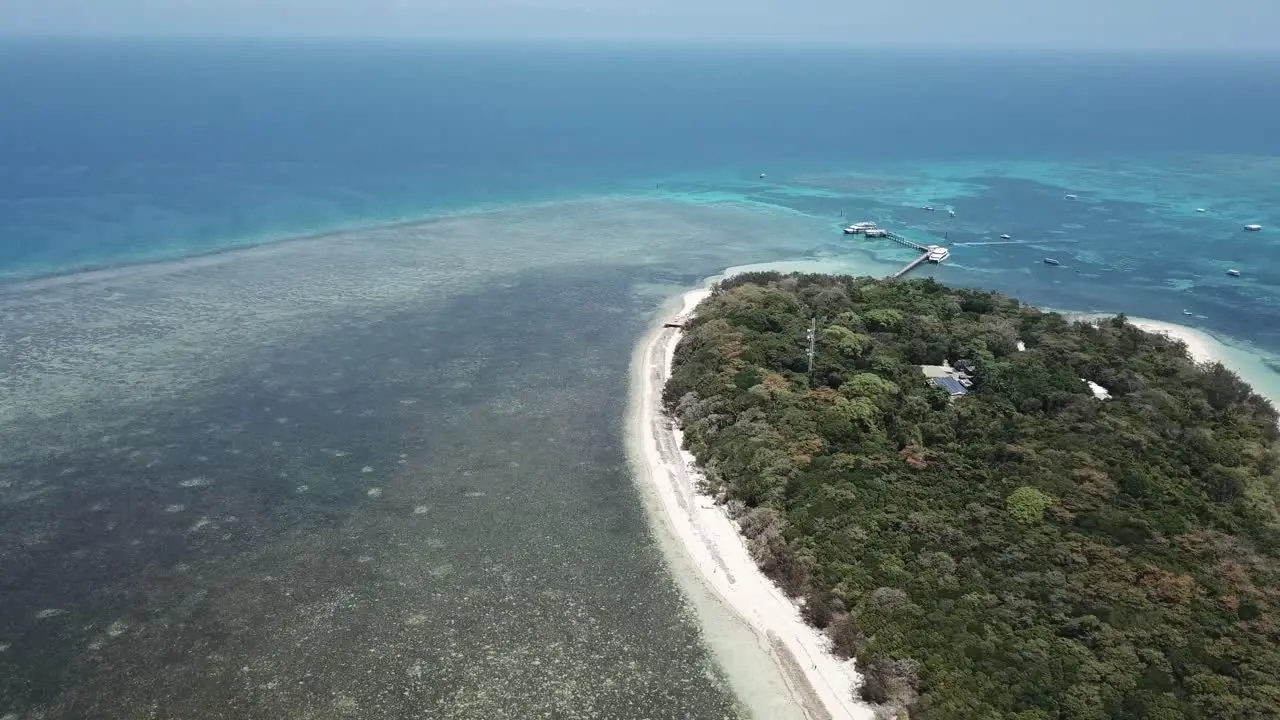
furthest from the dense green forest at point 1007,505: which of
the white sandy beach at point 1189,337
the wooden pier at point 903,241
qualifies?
the wooden pier at point 903,241

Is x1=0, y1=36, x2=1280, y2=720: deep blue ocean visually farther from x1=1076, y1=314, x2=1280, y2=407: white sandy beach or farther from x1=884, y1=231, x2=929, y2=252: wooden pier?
x1=1076, y1=314, x2=1280, y2=407: white sandy beach

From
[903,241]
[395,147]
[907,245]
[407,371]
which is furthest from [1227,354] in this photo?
[395,147]

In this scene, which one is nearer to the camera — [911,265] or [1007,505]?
[1007,505]

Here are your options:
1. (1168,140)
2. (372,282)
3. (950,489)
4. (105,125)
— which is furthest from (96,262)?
(1168,140)

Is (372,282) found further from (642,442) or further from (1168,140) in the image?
(1168,140)

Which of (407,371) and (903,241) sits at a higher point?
(903,241)

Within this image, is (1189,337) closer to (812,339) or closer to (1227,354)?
(1227,354)
